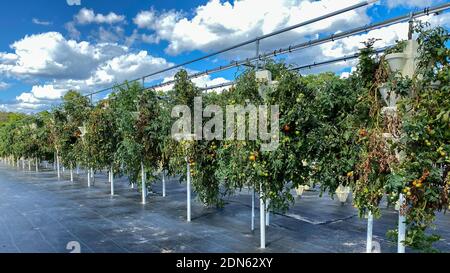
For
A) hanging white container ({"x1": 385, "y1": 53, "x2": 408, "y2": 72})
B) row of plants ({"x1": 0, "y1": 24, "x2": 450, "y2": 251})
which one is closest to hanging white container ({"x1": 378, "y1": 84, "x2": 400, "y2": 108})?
row of plants ({"x1": 0, "y1": 24, "x2": 450, "y2": 251})

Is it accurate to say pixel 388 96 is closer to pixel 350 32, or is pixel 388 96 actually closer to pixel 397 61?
pixel 397 61

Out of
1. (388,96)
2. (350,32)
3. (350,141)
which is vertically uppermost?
(350,32)

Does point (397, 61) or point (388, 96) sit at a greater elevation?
point (397, 61)

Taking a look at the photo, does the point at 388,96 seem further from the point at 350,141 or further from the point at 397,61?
the point at 350,141

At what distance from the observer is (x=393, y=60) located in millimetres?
3096

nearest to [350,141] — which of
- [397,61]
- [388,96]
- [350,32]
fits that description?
[388,96]

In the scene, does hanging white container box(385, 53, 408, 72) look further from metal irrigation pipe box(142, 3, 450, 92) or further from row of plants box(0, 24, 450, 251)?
metal irrigation pipe box(142, 3, 450, 92)

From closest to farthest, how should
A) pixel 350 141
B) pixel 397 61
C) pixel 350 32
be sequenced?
pixel 397 61 < pixel 350 141 < pixel 350 32

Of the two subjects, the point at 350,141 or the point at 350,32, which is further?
the point at 350,32

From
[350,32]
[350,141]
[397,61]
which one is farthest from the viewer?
[350,32]
